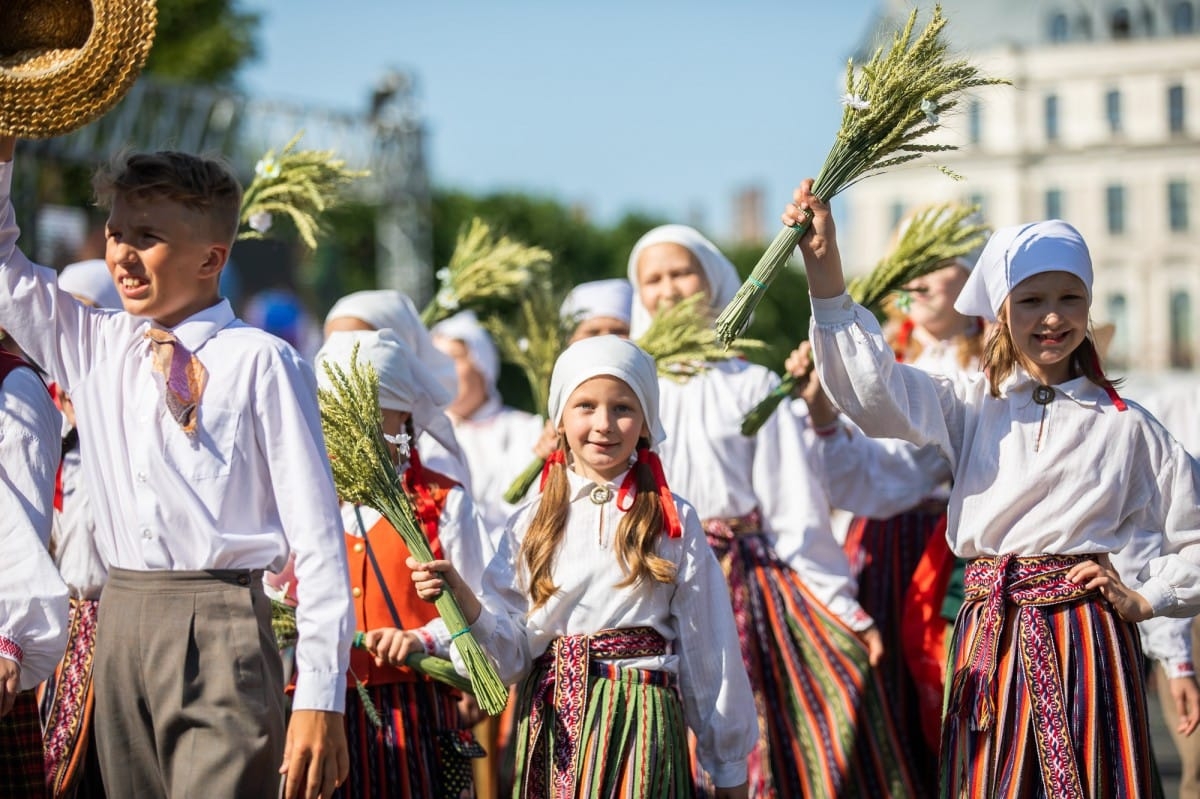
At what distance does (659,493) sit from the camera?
4.26 metres

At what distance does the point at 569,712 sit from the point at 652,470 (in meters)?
0.67

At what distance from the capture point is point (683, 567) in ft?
13.7

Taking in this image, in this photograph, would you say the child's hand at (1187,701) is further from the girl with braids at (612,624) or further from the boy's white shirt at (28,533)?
the boy's white shirt at (28,533)

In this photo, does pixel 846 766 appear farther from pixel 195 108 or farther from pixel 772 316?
pixel 772 316

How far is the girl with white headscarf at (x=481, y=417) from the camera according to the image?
748 centimetres

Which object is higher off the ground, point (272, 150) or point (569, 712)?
point (272, 150)

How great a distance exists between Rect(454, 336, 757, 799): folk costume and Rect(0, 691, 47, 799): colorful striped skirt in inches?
42.8

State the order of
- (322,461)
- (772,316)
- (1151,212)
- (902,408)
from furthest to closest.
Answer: (1151,212) < (772,316) < (902,408) < (322,461)

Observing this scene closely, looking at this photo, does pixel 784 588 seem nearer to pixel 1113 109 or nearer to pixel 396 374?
pixel 396 374

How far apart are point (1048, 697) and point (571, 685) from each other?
118 centimetres

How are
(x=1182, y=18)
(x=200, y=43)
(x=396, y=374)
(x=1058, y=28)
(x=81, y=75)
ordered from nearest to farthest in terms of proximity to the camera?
(x=81, y=75) < (x=396, y=374) < (x=200, y=43) < (x=1182, y=18) < (x=1058, y=28)

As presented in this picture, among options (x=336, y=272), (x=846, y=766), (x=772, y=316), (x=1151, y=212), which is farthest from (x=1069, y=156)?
(x=846, y=766)

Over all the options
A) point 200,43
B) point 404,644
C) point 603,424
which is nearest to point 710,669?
point 603,424

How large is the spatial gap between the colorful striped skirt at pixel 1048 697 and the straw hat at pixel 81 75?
7.80 feet
